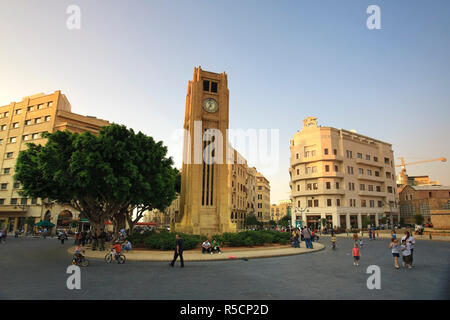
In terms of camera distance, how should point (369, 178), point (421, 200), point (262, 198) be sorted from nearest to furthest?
point (369, 178) < point (421, 200) < point (262, 198)

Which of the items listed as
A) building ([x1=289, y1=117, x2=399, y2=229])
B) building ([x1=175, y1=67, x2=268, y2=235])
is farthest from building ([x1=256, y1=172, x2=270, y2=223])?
building ([x1=175, y1=67, x2=268, y2=235])

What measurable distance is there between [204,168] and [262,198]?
240 feet

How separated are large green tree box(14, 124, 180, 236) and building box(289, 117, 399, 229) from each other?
43.8 m

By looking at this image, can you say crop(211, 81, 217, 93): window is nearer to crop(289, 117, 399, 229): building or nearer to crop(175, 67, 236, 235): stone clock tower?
crop(175, 67, 236, 235): stone clock tower

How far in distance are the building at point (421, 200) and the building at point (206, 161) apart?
64.5m

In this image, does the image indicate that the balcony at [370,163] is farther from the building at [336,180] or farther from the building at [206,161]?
the building at [206,161]

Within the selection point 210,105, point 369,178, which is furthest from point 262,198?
point 210,105

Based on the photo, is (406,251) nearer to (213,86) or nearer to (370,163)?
(213,86)

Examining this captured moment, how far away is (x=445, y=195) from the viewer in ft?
247

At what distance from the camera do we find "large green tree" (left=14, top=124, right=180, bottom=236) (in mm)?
18953

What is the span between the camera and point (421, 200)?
70875mm

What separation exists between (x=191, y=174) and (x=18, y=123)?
48530 mm

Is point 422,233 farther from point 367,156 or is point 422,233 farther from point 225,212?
point 225,212
